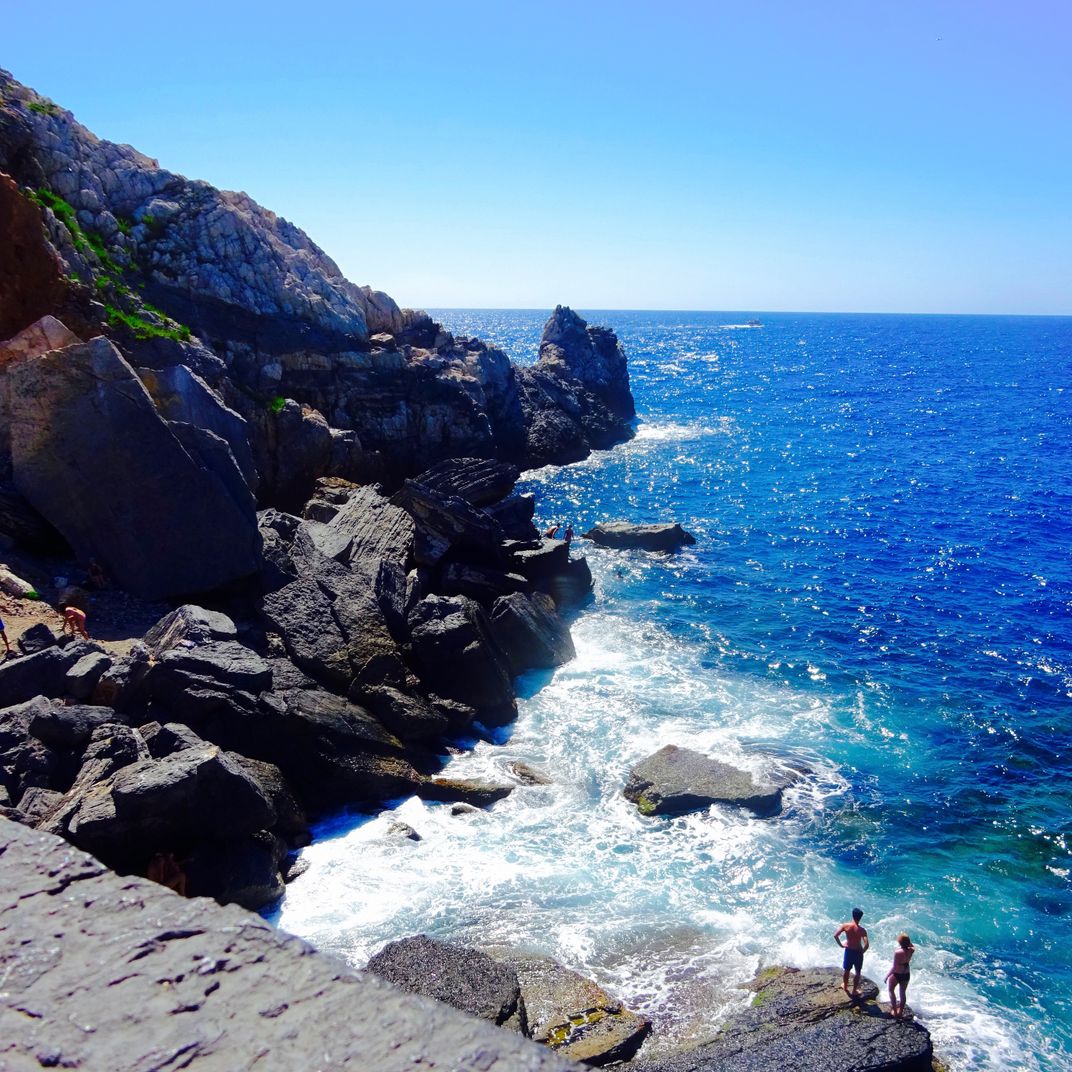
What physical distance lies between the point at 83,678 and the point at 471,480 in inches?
909

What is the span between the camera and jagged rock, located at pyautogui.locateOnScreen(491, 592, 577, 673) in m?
30.9

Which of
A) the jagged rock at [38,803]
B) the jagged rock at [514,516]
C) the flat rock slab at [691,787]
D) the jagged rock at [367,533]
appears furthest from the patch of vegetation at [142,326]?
the flat rock slab at [691,787]

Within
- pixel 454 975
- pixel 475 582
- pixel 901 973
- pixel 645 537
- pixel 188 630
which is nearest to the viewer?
pixel 454 975

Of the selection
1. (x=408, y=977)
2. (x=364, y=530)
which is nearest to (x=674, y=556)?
(x=364, y=530)

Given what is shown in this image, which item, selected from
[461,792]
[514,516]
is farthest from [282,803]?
[514,516]

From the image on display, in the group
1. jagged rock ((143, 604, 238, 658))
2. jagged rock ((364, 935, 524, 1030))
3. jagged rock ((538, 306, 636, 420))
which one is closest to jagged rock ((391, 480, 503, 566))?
jagged rock ((143, 604, 238, 658))

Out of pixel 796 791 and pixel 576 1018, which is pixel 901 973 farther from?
pixel 796 791

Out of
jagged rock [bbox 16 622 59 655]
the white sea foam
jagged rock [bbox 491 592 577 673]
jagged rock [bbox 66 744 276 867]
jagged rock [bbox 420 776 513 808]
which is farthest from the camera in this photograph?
jagged rock [bbox 491 592 577 673]

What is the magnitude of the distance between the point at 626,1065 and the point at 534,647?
1846cm

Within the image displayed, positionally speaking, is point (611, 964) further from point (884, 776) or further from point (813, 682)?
point (813, 682)

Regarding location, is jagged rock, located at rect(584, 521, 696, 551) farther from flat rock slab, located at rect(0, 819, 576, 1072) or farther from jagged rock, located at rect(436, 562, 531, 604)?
flat rock slab, located at rect(0, 819, 576, 1072)

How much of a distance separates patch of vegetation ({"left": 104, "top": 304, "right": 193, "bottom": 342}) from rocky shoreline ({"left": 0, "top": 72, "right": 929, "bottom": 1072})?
0.20 m

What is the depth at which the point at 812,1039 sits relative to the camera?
→ 13.4 metres

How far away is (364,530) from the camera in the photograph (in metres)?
31.9
